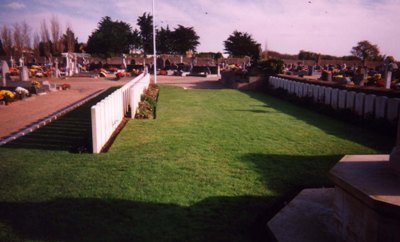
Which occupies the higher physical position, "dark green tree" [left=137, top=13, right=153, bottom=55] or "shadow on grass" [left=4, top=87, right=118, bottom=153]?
"dark green tree" [left=137, top=13, right=153, bottom=55]

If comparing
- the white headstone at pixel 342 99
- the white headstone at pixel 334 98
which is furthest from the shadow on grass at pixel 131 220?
the white headstone at pixel 334 98

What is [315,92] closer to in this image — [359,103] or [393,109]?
[359,103]

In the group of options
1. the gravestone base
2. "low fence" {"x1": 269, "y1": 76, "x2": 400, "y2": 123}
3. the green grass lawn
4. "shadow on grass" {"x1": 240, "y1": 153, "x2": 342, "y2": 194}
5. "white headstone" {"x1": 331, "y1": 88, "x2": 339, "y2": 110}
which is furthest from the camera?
"white headstone" {"x1": 331, "y1": 88, "x2": 339, "y2": 110}

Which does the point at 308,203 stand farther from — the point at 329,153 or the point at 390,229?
the point at 329,153

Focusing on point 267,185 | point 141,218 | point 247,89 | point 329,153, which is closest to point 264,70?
point 247,89

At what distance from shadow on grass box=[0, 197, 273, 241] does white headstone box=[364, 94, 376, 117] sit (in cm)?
638

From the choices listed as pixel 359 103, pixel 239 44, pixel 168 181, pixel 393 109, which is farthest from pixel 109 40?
pixel 168 181

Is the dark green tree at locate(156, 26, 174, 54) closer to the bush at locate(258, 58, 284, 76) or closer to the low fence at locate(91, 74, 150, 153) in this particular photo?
the bush at locate(258, 58, 284, 76)

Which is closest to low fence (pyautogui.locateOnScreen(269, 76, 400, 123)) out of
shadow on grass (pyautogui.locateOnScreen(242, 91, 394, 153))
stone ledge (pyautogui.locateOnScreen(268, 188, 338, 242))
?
shadow on grass (pyautogui.locateOnScreen(242, 91, 394, 153))

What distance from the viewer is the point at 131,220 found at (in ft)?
11.6

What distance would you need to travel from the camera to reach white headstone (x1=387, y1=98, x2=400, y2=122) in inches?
314

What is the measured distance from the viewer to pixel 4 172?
16.4 feet

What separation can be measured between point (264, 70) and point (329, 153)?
15794 mm

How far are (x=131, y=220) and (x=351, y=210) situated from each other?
227 centimetres
